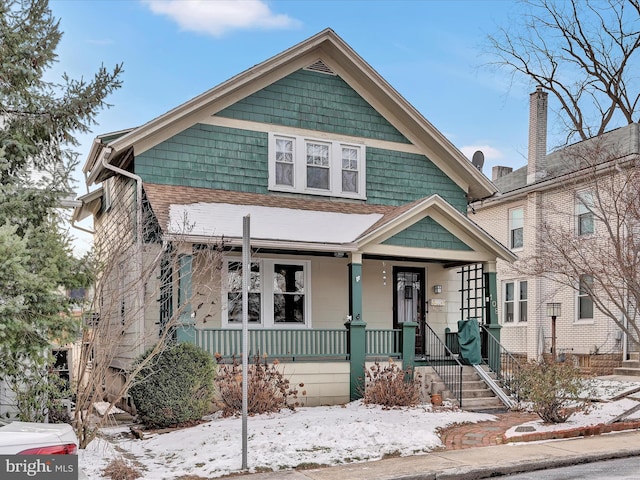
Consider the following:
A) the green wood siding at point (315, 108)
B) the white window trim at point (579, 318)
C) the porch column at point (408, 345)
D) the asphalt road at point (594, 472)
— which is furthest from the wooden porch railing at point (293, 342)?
the white window trim at point (579, 318)

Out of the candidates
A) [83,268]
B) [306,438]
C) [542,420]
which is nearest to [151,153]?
[83,268]

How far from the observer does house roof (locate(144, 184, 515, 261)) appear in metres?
13.0

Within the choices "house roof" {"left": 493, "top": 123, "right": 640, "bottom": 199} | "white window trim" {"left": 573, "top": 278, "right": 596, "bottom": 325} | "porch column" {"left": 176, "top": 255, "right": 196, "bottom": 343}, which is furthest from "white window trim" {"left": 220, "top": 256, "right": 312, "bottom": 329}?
"white window trim" {"left": 573, "top": 278, "right": 596, "bottom": 325}

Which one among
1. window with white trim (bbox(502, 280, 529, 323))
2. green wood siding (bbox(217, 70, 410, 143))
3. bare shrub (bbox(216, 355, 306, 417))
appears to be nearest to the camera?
bare shrub (bbox(216, 355, 306, 417))

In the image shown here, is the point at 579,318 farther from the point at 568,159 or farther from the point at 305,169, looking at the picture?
the point at 305,169

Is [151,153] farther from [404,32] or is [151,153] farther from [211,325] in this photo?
[404,32]

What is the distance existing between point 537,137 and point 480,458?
1725 centimetres

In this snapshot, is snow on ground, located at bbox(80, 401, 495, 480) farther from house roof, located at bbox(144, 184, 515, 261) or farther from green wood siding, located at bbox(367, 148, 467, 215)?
green wood siding, located at bbox(367, 148, 467, 215)

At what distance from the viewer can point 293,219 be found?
14531 mm

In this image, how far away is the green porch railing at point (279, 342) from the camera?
42.6 ft

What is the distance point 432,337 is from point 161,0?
1055 centimetres

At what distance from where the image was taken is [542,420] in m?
11.3

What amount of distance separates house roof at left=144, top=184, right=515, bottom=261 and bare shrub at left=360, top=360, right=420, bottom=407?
2.64m

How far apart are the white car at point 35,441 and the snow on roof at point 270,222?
7035mm
